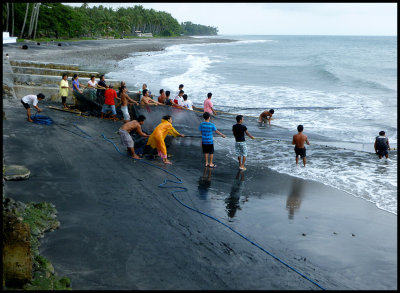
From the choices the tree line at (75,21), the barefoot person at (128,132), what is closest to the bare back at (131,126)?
the barefoot person at (128,132)

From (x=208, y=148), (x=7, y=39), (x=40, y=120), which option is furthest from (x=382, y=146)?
(x=7, y=39)

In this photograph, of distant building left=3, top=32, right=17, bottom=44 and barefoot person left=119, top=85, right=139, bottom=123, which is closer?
barefoot person left=119, top=85, right=139, bottom=123

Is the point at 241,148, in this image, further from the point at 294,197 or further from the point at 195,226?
the point at 195,226

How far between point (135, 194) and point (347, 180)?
579 centimetres

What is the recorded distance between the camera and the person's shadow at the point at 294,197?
7.87 metres

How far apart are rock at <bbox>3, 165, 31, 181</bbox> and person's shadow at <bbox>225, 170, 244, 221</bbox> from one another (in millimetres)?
4531

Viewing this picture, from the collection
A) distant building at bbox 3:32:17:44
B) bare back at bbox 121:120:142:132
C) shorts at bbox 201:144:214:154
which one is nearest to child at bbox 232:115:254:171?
shorts at bbox 201:144:214:154

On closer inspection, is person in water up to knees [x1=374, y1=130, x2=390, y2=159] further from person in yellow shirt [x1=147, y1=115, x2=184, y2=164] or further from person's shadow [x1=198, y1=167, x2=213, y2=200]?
person in yellow shirt [x1=147, y1=115, x2=184, y2=164]

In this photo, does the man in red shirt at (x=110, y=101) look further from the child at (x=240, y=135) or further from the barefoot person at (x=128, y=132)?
the child at (x=240, y=135)

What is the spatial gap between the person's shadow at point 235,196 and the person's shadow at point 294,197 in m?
1.12

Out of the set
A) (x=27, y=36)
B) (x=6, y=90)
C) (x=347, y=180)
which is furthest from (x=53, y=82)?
(x=27, y=36)

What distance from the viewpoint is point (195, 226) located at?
6762mm

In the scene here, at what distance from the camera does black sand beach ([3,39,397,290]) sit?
5328mm

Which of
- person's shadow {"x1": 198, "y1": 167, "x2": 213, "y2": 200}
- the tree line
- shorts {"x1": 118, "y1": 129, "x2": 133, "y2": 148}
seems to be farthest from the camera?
the tree line
